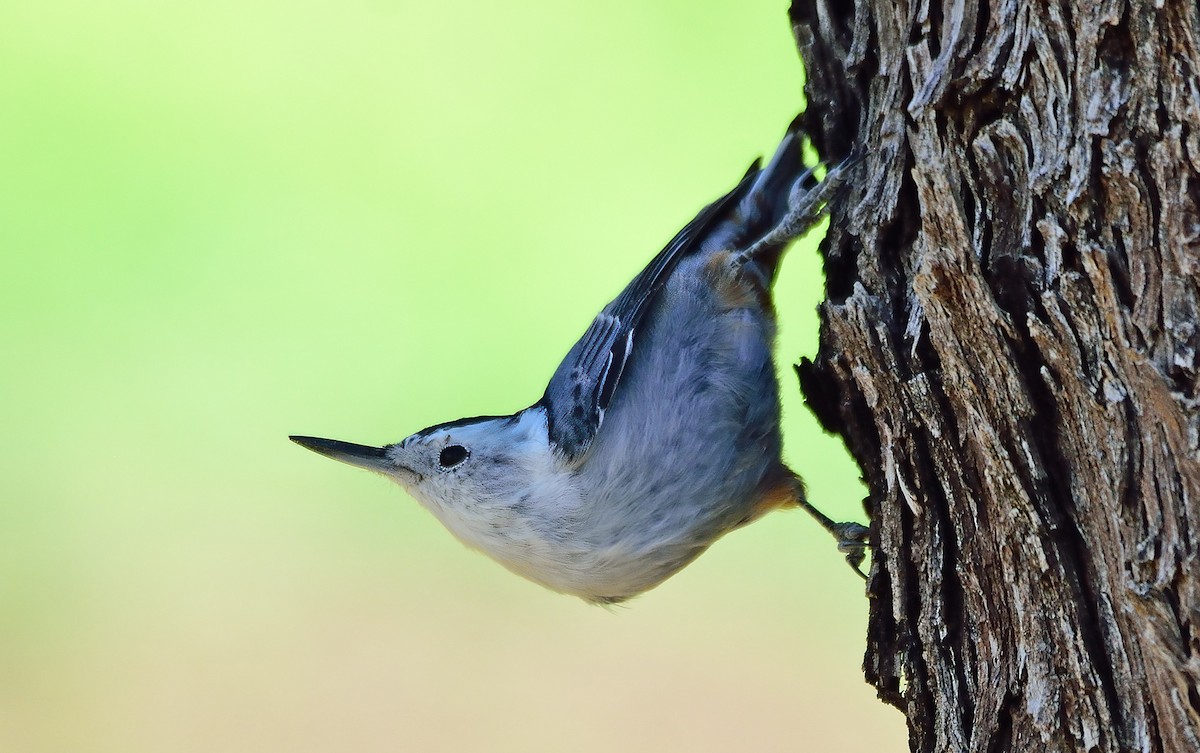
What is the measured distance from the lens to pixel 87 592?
4.91 meters

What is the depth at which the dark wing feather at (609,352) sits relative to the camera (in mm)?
2764

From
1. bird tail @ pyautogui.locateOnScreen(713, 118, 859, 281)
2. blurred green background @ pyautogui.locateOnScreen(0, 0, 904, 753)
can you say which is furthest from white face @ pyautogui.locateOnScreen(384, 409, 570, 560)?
blurred green background @ pyautogui.locateOnScreen(0, 0, 904, 753)

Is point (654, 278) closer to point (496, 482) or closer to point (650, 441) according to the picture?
point (650, 441)

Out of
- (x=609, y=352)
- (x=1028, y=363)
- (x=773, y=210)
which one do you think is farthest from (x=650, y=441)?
(x=1028, y=363)

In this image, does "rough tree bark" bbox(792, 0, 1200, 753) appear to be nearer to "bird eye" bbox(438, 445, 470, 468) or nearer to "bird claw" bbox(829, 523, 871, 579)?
"bird claw" bbox(829, 523, 871, 579)

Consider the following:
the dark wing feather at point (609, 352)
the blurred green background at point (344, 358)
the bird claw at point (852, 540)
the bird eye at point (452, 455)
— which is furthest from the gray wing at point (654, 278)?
the blurred green background at point (344, 358)

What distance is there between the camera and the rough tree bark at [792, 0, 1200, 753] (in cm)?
159

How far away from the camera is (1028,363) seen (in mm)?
1764

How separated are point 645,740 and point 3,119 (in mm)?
4277

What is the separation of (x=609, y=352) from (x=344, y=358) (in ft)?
8.76

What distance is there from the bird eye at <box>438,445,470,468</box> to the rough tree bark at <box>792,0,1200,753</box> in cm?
103

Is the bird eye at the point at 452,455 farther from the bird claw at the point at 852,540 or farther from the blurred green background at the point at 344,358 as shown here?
the blurred green background at the point at 344,358

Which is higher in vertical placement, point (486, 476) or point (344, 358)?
point (344, 358)

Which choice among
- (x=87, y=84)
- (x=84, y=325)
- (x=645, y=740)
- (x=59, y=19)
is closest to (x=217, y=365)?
(x=84, y=325)
